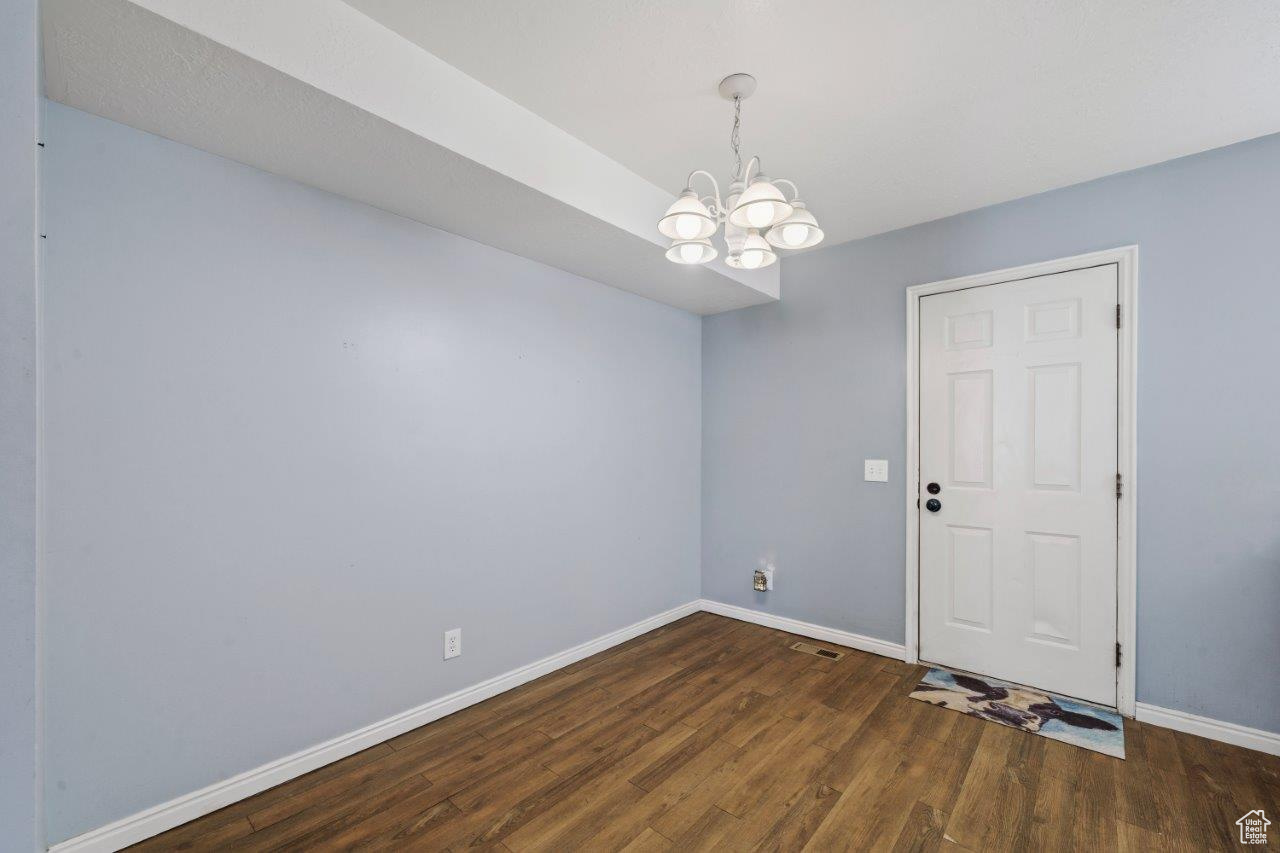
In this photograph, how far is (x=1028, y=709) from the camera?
258 centimetres

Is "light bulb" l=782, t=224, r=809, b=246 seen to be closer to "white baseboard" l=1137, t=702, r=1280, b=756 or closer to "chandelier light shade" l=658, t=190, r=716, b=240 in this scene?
"chandelier light shade" l=658, t=190, r=716, b=240

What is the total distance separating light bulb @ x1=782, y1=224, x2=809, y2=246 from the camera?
1.80 meters

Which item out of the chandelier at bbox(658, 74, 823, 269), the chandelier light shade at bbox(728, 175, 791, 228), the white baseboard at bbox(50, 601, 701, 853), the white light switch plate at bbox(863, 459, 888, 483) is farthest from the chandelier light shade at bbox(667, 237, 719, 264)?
the white baseboard at bbox(50, 601, 701, 853)

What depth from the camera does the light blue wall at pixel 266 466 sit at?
1.65m

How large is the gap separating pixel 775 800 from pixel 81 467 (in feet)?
8.41

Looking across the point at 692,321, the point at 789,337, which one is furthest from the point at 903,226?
the point at 692,321

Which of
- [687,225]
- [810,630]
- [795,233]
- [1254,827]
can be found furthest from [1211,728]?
[687,225]

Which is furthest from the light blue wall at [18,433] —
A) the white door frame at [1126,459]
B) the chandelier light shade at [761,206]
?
the white door frame at [1126,459]

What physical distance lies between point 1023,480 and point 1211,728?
1.23 m

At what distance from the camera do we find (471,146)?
1.94m

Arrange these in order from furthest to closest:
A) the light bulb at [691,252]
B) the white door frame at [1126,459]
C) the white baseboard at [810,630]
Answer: the white baseboard at [810,630]
the white door frame at [1126,459]
the light bulb at [691,252]

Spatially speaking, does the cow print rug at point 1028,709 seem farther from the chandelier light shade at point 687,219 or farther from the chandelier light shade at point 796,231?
the chandelier light shade at point 687,219

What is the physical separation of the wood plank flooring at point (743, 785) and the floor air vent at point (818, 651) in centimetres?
46

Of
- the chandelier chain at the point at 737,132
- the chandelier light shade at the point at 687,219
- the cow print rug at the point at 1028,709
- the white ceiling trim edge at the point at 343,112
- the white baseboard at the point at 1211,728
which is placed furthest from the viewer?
the cow print rug at the point at 1028,709
